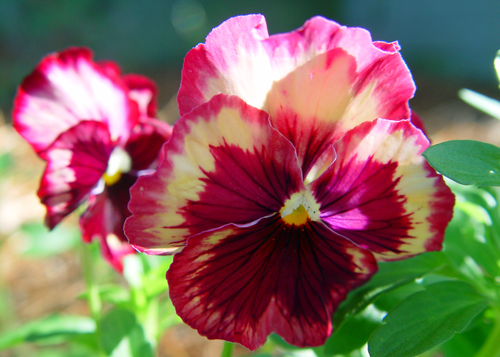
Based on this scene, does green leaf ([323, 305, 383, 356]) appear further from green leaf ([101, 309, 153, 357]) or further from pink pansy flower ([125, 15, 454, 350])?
green leaf ([101, 309, 153, 357])

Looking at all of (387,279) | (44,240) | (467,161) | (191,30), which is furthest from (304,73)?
(191,30)

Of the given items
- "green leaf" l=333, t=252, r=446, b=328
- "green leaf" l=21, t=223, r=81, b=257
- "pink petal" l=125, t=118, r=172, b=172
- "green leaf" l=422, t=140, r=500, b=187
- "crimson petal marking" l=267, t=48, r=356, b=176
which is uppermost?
"crimson petal marking" l=267, t=48, r=356, b=176

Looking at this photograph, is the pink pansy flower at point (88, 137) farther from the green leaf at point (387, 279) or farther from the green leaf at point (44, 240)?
the green leaf at point (44, 240)

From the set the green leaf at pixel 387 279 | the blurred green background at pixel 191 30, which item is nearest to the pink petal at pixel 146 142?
the green leaf at pixel 387 279

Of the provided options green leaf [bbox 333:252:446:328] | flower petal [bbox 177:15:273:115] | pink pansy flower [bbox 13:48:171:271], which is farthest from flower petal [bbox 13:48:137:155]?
green leaf [bbox 333:252:446:328]

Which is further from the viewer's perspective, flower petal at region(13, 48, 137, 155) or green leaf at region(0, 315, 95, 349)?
green leaf at region(0, 315, 95, 349)
